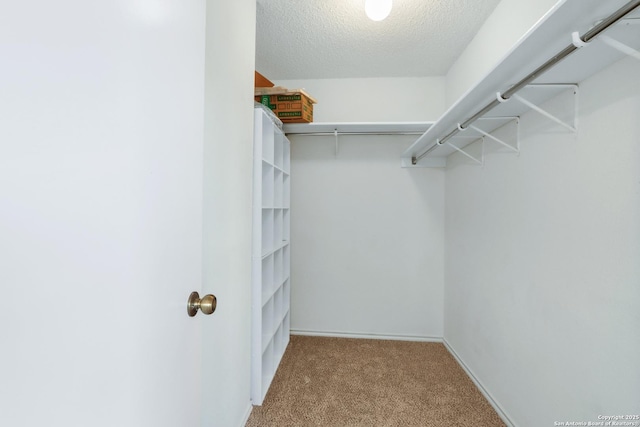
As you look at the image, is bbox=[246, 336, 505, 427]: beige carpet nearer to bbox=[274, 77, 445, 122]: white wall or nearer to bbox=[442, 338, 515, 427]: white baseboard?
bbox=[442, 338, 515, 427]: white baseboard

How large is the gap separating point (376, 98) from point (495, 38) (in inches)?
43.9

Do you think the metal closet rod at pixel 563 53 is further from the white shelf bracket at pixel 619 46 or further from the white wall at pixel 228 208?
the white wall at pixel 228 208

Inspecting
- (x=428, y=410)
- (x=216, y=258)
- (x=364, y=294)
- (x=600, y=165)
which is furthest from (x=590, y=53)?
(x=364, y=294)

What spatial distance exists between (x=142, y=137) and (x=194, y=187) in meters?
0.22

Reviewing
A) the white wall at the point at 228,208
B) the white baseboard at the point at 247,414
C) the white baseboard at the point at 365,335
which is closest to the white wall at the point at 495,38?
the white wall at the point at 228,208

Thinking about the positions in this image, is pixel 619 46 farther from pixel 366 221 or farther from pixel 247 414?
pixel 247 414

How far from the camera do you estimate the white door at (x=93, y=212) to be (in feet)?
1.12

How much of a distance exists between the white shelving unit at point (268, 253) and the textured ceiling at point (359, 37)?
2.24 ft

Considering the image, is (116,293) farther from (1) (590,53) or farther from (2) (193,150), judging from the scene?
(1) (590,53)

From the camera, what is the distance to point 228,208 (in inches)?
53.3

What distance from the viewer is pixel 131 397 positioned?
1.69 ft

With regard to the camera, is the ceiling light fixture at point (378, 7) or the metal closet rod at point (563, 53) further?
the ceiling light fixture at point (378, 7)

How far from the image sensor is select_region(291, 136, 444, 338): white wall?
2721 millimetres

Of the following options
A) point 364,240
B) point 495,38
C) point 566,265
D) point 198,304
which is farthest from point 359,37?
point 198,304
